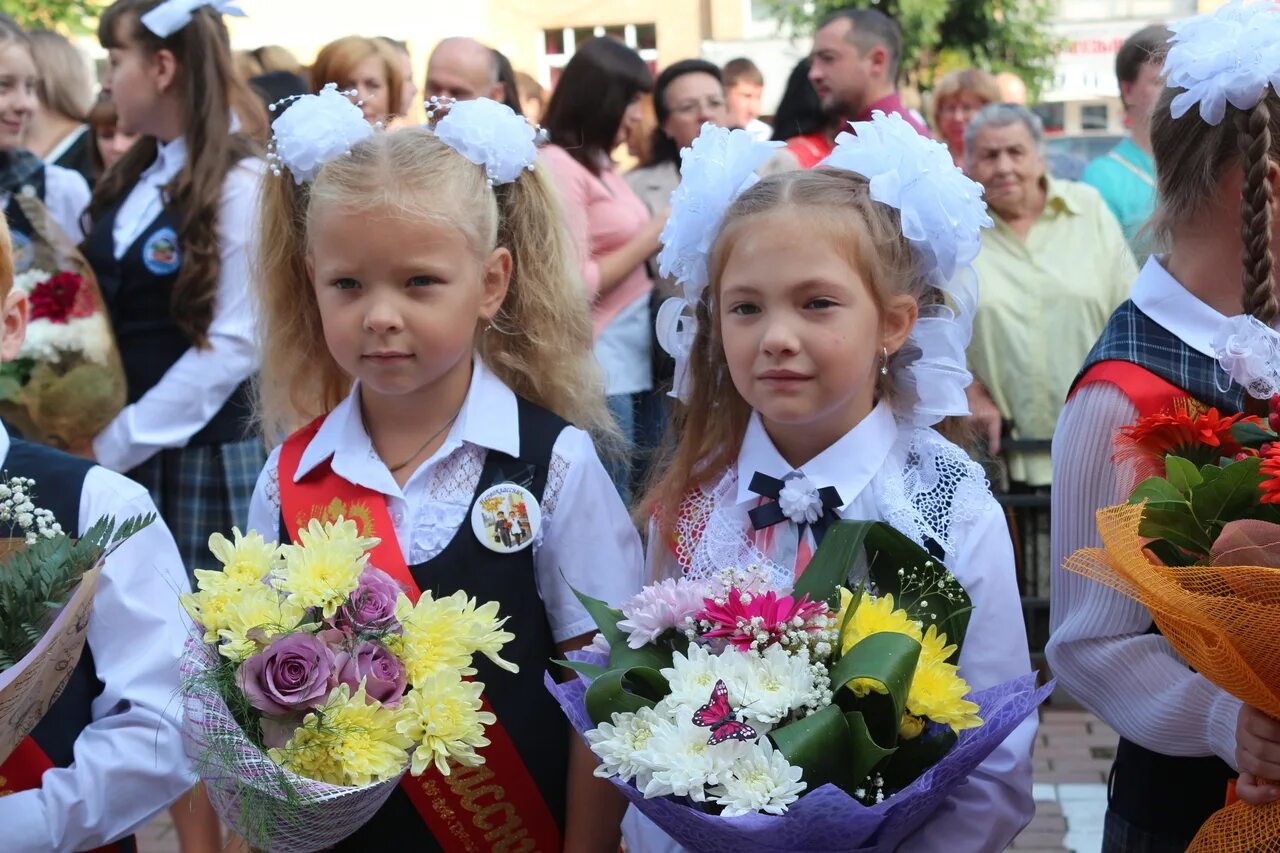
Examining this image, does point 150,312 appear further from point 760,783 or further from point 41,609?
point 760,783

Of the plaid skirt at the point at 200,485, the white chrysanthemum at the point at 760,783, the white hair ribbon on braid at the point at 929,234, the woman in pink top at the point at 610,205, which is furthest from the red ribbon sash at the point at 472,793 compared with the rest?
the woman in pink top at the point at 610,205

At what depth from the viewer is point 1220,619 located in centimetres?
181

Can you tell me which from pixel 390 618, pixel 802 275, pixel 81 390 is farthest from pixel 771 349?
pixel 81 390

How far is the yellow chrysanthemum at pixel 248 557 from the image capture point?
2.15 metres

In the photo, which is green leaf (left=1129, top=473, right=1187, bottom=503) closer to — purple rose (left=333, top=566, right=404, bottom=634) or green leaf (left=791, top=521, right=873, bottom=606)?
green leaf (left=791, top=521, right=873, bottom=606)

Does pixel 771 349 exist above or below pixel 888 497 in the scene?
above

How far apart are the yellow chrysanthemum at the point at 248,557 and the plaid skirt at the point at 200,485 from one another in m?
2.37

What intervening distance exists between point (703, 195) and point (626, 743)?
3.39 feet

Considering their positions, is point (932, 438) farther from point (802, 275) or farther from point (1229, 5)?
point (1229, 5)

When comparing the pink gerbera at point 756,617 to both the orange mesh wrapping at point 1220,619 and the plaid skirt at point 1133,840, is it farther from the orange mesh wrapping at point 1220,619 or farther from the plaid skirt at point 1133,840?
the plaid skirt at point 1133,840

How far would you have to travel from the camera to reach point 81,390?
4.23m

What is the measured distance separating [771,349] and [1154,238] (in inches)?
26.3

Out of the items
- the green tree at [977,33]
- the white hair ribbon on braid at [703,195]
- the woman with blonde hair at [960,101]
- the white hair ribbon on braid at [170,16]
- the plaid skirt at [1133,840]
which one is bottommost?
the green tree at [977,33]

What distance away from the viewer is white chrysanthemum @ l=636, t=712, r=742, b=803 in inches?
75.0
